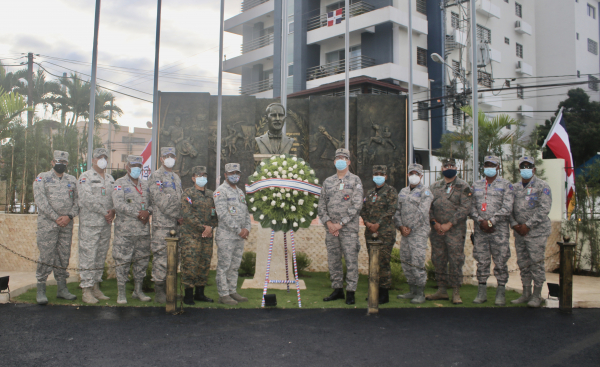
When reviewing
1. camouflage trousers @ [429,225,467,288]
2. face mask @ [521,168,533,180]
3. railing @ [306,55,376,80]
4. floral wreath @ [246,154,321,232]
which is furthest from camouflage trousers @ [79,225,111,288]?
railing @ [306,55,376,80]

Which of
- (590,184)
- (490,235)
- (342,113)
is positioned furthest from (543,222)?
(342,113)

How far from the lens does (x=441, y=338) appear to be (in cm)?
480

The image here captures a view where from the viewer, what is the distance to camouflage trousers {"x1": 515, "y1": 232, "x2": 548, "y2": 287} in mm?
6340

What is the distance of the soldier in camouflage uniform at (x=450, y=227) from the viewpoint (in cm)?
657

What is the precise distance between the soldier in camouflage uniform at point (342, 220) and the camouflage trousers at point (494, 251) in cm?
182

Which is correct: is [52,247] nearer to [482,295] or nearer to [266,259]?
[266,259]

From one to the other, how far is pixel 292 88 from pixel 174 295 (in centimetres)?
2239

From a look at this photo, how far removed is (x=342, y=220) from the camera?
6410 mm

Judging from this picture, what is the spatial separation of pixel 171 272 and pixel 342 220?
8.02 feet

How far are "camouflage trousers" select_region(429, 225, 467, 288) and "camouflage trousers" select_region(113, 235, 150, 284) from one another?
4347 mm

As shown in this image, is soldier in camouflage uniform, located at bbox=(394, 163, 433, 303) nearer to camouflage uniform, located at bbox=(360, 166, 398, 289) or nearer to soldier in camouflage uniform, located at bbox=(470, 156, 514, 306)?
camouflage uniform, located at bbox=(360, 166, 398, 289)

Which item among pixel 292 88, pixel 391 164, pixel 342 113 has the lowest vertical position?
pixel 391 164

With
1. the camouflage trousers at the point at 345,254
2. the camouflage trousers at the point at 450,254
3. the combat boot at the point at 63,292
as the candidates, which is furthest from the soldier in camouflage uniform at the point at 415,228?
the combat boot at the point at 63,292

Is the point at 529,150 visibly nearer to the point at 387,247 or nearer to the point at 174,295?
the point at 387,247
